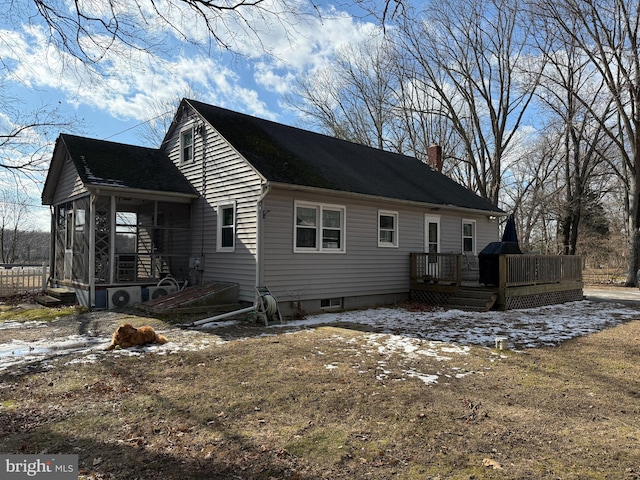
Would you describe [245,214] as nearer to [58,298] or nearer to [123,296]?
[123,296]

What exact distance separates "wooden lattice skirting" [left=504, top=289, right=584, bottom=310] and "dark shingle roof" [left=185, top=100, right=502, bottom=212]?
3832mm

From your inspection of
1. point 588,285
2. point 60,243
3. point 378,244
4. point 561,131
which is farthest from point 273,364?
point 561,131

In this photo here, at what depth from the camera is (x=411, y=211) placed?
1371 cm

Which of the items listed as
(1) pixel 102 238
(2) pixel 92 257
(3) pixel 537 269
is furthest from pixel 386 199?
(2) pixel 92 257

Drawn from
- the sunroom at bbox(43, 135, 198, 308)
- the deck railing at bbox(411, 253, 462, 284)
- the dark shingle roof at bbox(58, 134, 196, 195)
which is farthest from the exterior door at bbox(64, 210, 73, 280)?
the deck railing at bbox(411, 253, 462, 284)

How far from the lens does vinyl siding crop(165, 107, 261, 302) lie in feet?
34.5

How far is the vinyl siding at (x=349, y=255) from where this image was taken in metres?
10.5

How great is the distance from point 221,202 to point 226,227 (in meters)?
0.72

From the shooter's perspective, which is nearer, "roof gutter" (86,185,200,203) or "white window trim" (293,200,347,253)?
"roof gutter" (86,185,200,203)

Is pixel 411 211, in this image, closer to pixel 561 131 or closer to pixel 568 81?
pixel 568 81

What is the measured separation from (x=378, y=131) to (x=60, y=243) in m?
21.5

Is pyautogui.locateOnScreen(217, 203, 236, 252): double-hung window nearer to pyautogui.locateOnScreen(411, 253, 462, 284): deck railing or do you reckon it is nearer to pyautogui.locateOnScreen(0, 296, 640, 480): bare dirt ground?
pyautogui.locateOnScreen(0, 296, 640, 480): bare dirt ground
